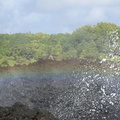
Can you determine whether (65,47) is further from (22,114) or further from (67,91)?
(22,114)

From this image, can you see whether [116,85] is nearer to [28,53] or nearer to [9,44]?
[28,53]

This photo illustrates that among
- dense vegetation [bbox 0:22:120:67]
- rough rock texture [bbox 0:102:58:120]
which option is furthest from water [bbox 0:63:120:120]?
rough rock texture [bbox 0:102:58:120]

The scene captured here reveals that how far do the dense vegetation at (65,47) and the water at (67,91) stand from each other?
549 cm

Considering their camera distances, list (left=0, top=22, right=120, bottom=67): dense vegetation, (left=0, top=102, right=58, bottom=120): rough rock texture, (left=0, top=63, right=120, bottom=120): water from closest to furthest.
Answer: (left=0, top=102, right=58, bottom=120): rough rock texture < (left=0, top=63, right=120, bottom=120): water < (left=0, top=22, right=120, bottom=67): dense vegetation

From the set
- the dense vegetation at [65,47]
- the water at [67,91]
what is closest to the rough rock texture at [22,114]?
the water at [67,91]

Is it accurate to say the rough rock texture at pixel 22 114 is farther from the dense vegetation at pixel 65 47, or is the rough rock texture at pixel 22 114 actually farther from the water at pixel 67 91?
the dense vegetation at pixel 65 47

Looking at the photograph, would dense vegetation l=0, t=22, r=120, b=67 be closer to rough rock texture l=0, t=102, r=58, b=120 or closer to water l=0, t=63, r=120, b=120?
water l=0, t=63, r=120, b=120

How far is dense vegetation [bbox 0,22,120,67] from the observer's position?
45.0 meters

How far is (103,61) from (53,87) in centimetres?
1560

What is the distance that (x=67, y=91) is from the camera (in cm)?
2959

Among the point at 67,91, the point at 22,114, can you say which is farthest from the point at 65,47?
the point at 22,114

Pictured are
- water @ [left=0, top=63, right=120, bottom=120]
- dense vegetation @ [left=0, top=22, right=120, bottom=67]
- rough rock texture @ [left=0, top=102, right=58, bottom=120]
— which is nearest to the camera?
rough rock texture @ [left=0, top=102, right=58, bottom=120]

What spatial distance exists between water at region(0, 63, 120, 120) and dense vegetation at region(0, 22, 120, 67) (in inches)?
216

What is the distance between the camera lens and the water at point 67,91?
24859 mm
